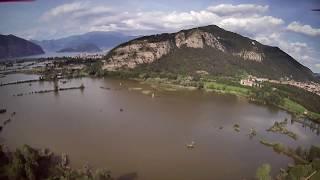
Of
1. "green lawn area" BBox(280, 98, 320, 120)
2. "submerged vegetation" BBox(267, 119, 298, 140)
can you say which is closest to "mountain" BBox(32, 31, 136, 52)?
"green lawn area" BBox(280, 98, 320, 120)

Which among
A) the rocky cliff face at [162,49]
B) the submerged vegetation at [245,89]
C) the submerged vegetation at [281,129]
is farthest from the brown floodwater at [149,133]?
the rocky cliff face at [162,49]

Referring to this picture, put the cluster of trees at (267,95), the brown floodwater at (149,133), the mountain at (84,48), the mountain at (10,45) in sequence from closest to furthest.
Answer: the brown floodwater at (149,133) < the mountain at (10,45) < the cluster of trees at (267,95) < the mountain at (84,48)

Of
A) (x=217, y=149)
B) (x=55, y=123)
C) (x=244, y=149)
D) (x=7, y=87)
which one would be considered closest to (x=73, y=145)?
(x=55, y=123)

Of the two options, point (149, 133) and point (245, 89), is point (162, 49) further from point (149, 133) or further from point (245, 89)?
point (149, 133)

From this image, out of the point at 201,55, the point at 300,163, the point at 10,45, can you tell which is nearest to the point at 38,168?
the point at 300,163

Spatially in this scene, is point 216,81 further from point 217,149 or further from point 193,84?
point 217,149

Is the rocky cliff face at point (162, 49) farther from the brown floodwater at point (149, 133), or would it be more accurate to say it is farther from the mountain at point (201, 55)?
the brown floodwater at point (149, 133)
